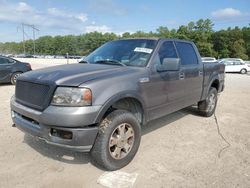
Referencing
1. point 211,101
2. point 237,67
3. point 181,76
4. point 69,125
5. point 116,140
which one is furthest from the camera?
point 237,67

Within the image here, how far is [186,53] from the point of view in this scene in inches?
200

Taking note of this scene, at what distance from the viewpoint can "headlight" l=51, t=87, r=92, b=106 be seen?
2.88 metres

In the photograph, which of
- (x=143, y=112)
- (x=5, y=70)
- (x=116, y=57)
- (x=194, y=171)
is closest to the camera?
(x=194, y=171)

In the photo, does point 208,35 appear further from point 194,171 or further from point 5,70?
point 194,171

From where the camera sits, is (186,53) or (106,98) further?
(186,53)

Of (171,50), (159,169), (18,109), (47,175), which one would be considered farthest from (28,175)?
(171,50)

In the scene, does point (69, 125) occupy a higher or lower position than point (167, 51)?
lower

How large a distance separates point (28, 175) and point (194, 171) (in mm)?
2259

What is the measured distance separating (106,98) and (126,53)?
4.52 feet

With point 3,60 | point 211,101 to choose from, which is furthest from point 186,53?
point 3,60

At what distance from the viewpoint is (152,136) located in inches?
183

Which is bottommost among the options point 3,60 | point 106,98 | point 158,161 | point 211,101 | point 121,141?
point 158,161

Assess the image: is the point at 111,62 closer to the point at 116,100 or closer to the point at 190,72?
the point at 116,100

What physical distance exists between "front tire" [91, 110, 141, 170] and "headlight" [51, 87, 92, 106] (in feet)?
1.44
